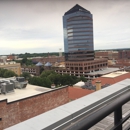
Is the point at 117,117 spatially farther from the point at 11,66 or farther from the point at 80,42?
the point at 11,66

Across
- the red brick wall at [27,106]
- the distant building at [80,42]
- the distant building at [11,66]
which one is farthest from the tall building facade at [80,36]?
the red brick wall at [27,106]

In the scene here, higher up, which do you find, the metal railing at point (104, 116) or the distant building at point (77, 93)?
the metal railing at point (104, 116)

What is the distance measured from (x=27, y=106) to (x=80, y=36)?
28.1 metres

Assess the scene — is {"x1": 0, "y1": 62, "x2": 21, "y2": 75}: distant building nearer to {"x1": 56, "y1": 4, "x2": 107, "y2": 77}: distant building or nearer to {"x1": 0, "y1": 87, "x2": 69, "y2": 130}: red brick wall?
{"x1": 56, "y1": 4, "x2": 107, "y2": 77}: distant building

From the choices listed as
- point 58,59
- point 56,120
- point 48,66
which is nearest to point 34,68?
point 48,66

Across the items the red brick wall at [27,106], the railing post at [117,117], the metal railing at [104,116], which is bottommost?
the red brick wall at [27,106]

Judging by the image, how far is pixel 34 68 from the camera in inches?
1699

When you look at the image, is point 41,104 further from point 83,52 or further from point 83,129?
point 83,52

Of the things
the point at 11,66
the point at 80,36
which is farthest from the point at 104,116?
the point at 11,66

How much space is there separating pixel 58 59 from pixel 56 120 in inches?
2657

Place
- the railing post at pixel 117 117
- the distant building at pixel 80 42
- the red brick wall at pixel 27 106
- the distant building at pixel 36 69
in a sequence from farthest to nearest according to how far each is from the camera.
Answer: the distant building at pixel 36 69, the distant building at pixel 80 42, the red brick wall at pixel 27 106, the railing post at pixel 117 117

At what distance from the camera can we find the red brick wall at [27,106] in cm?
713

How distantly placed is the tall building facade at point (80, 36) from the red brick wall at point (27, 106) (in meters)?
25.2

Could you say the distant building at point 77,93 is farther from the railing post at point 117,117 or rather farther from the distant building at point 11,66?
the distant building at point 11,66
